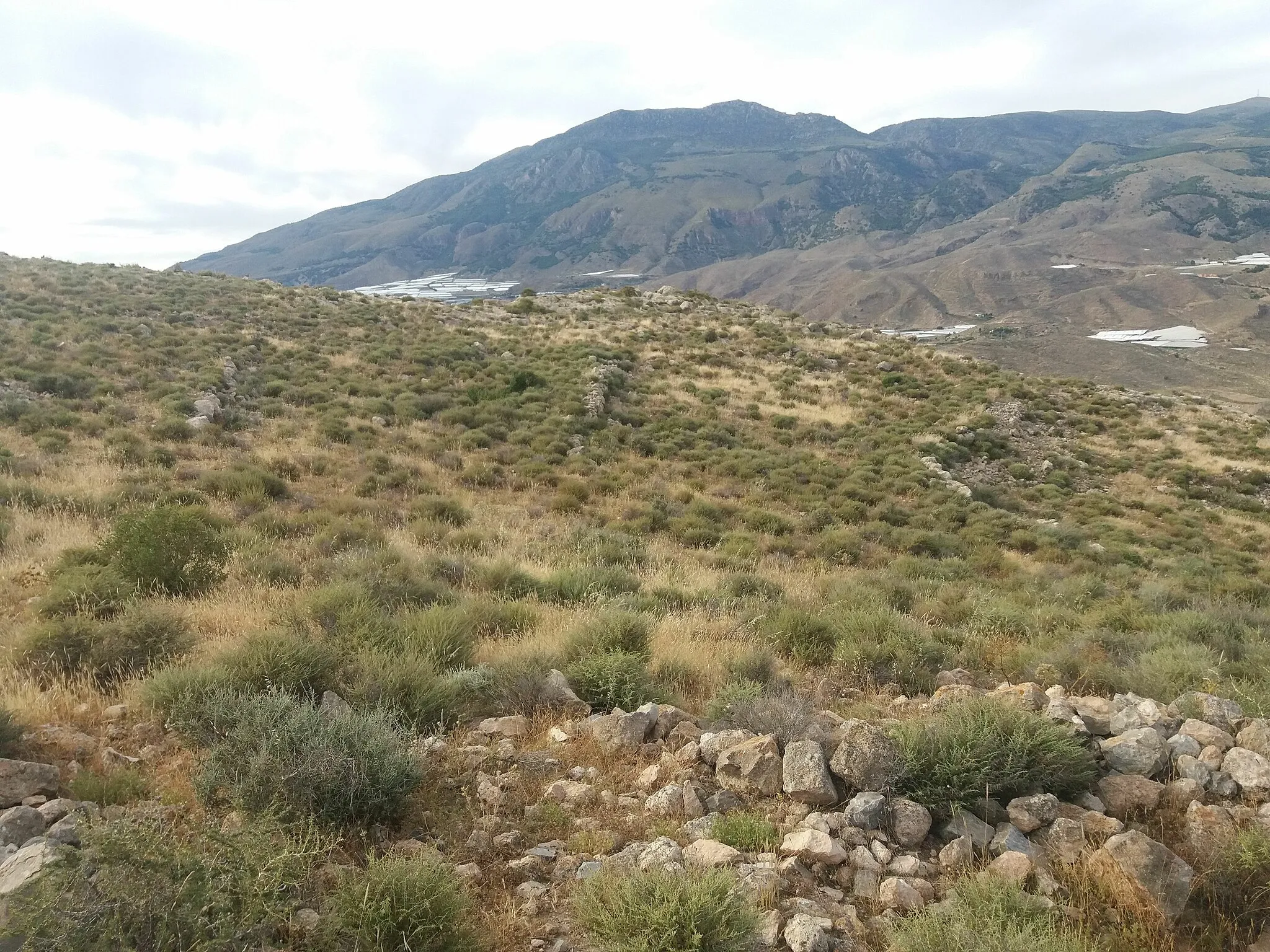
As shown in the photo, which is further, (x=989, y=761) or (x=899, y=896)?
(x=989, y=761)

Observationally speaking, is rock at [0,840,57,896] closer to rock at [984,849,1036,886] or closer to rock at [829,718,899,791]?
rock at [829,718,899,791]

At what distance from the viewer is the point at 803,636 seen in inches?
288

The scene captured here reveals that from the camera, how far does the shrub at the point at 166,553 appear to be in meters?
7.06

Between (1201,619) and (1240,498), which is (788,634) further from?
(1240,498)

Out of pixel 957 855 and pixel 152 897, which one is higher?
pixel 152 897

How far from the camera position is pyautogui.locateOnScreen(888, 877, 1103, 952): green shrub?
2.62 metres

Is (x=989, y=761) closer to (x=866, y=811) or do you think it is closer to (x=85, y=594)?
(x=866, y=811)

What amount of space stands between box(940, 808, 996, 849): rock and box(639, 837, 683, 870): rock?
151 centimetres

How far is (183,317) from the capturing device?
27719 mm

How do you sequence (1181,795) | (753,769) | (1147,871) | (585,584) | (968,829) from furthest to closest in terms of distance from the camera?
1. (585,584)
2. (753,769)
3. (1181,795)
4. (968,829)
5. (1147,871)

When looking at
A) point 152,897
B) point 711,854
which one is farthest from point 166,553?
point 711,854

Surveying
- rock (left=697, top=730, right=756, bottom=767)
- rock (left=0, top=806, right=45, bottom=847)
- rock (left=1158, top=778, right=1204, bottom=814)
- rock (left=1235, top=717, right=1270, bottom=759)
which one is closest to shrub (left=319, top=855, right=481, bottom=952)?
rock (left=0, top=806, right=45, bottom=847)

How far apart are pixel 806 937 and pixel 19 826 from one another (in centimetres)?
355

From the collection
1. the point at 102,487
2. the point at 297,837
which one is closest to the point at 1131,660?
the point at 297,837
